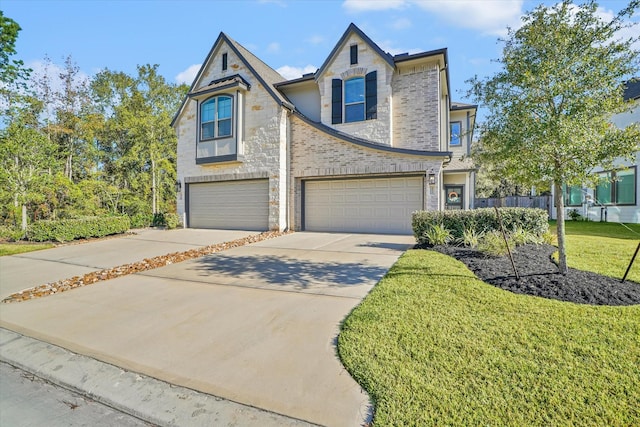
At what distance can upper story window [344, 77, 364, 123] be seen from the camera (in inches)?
517

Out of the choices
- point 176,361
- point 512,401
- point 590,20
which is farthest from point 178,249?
point 590,20

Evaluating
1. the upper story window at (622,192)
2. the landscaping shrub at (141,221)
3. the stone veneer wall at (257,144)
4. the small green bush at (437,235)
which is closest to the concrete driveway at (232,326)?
the small green bush at (437,235)

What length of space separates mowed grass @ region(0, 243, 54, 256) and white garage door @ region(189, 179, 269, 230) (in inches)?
227

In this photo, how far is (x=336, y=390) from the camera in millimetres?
2508

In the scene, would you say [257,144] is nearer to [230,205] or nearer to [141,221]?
[230,205]

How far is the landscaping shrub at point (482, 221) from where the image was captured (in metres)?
8.38

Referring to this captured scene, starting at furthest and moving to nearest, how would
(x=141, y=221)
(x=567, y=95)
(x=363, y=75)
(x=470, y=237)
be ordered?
(x=141, y=221)
(x=363, y=75)
(x=470, y=237)
(x=567, y=95)

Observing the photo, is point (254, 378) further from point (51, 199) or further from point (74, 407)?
point (51, 199)

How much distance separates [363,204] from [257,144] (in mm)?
5318

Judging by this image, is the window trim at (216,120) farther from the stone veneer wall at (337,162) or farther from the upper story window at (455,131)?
the upper story window at (455,131)

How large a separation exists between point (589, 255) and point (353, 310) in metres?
6.33

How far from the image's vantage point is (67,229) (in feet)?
37.5

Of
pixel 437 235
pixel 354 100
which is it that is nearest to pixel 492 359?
pixel 437 235

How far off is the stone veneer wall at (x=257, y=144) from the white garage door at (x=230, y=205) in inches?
17.2
